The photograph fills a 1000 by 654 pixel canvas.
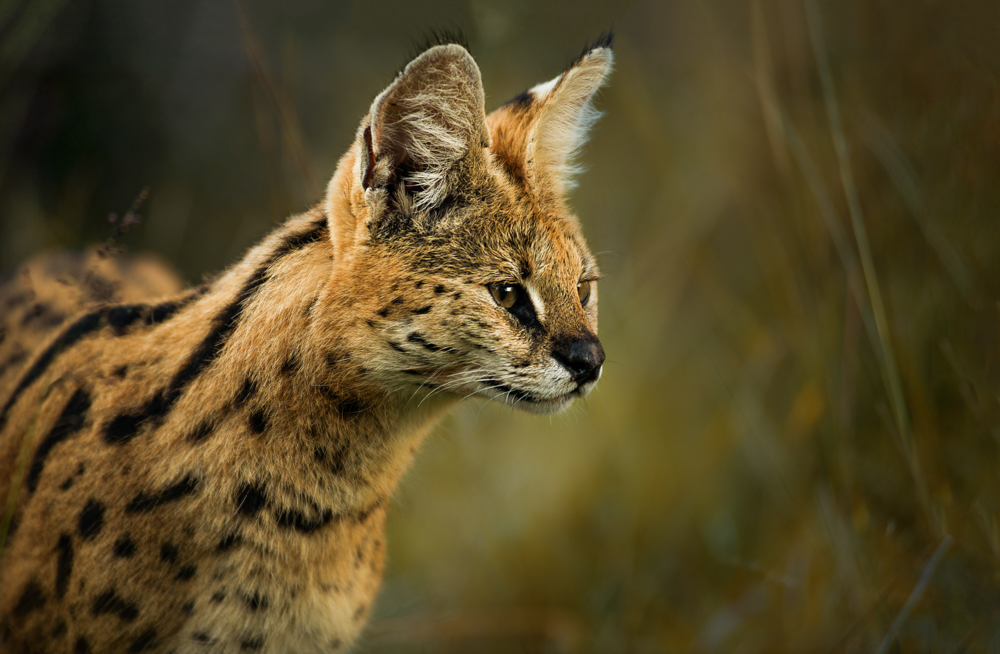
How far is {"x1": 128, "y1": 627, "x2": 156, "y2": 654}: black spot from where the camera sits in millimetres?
2312

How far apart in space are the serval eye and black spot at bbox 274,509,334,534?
0.90m

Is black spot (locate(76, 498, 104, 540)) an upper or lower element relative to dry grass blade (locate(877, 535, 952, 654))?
upper

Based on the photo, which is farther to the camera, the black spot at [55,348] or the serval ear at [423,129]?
the black spot at [55,348]

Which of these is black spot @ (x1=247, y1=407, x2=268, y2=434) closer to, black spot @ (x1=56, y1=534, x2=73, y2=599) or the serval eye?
black spot @ (x1=56, y1=534, x2=73, y2=599)

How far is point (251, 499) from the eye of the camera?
2.34 m

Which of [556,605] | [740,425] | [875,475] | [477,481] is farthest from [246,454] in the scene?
[875,475]

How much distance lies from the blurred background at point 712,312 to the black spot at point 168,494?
962 millimetres

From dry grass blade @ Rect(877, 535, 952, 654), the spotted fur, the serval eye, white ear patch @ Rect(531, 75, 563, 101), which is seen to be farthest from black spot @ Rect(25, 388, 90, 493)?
dry grass blade @ Rect(877, 535, 952, 654)

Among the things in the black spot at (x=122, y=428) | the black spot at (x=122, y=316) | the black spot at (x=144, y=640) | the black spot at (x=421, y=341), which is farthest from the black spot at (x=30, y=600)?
the black spot at (x=421, y=341)

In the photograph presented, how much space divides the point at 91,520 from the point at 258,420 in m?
0.63

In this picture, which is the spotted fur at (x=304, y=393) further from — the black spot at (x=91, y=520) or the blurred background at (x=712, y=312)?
the blurred background at (x=712, y=312)

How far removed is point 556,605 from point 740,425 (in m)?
1.47

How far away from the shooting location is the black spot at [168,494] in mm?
2326

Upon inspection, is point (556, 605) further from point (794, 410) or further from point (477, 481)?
point (794, 410)
